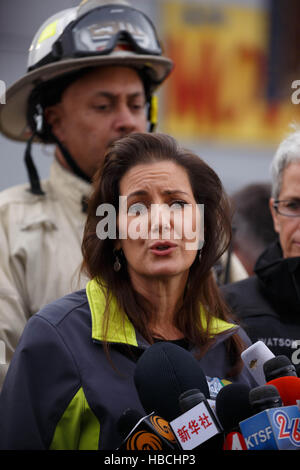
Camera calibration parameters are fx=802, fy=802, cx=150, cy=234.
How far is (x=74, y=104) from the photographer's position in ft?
10.7

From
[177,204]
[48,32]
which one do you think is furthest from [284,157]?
[48,32]

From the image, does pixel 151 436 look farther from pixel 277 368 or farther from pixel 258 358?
pixel 258 358

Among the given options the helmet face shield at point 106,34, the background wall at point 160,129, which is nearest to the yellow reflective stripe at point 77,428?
the helmet face shield at point 106,34

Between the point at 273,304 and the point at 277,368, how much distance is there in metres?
1.01

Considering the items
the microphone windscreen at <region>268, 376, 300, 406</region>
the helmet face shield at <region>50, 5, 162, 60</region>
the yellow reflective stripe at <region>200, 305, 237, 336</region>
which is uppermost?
the helmet face shield at <region>50, 5, 162, 60</region>

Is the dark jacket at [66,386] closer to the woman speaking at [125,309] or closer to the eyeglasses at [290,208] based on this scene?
the woman speaking at [125,309]

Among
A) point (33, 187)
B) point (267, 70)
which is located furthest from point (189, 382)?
point (267, 70)

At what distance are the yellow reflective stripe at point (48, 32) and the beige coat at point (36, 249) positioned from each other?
0.55 m

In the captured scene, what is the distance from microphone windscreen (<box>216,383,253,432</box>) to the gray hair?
51.2 inches

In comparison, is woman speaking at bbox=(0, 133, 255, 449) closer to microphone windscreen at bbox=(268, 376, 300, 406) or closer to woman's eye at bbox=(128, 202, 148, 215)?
woman's eye at bbox=(128, 202, 148, 215)

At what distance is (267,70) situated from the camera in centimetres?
824


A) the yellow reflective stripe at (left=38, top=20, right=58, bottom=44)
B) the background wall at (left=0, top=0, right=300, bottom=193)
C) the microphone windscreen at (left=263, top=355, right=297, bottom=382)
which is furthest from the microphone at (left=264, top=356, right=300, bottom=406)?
the background wall at (left=0, top=0, right=300, bottom=193)

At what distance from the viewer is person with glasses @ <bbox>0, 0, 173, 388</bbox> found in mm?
3045
